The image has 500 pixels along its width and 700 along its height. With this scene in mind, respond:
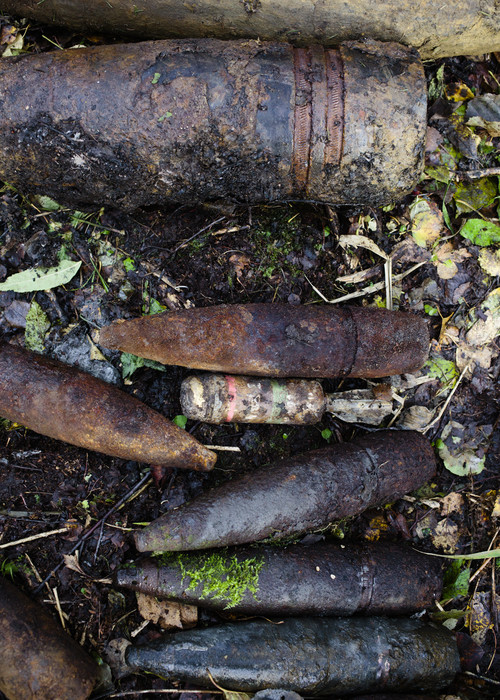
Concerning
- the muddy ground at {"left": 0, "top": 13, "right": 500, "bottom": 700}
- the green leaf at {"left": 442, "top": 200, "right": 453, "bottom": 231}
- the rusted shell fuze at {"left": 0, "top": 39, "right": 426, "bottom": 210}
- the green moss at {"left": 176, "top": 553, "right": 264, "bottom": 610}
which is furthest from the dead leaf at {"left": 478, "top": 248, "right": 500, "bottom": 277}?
the green moss at {"left": 176, "top": 553, "right": 264, "bottom": 610}

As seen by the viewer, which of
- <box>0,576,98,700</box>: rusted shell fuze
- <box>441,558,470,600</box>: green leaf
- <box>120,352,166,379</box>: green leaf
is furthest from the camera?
<box>441,558,470,600</box>: green leaf

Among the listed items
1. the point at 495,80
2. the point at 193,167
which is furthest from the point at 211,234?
the point at 495,80

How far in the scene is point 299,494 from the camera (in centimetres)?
296

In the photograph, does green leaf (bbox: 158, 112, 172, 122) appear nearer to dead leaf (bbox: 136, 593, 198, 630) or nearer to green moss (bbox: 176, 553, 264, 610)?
green moss (bbox: 176, 553, 264, 610)

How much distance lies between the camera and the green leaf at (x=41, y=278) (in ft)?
10.7

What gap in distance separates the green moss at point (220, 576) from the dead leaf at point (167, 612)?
0.78ft

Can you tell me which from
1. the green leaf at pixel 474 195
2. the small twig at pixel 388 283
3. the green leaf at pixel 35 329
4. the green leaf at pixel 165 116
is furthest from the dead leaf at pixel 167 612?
the green leaf at pixel 474 195

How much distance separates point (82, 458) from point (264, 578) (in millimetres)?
1349

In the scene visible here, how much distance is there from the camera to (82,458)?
3193 millimetres

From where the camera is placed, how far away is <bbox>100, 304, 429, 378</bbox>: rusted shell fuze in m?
2.86

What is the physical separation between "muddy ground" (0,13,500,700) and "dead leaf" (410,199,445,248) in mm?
11

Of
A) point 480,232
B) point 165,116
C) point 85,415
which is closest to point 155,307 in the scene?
point 85,415

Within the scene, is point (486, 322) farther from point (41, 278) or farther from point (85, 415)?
point (41, 278)

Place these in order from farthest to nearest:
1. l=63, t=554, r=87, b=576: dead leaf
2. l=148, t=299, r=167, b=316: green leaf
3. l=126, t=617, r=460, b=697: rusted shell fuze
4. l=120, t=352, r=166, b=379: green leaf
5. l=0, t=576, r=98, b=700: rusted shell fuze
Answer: l=148, t=299, r=167, b=316: green leaf → l=120, t=352, r=166, b=379: green leaf → l=63, t=554, r=87, b=576: dead leaf → l=126, t=617, r=460, b=697: rusted shell fuze → l=0, t=576, r=98, b=700: rusted shell fuze
